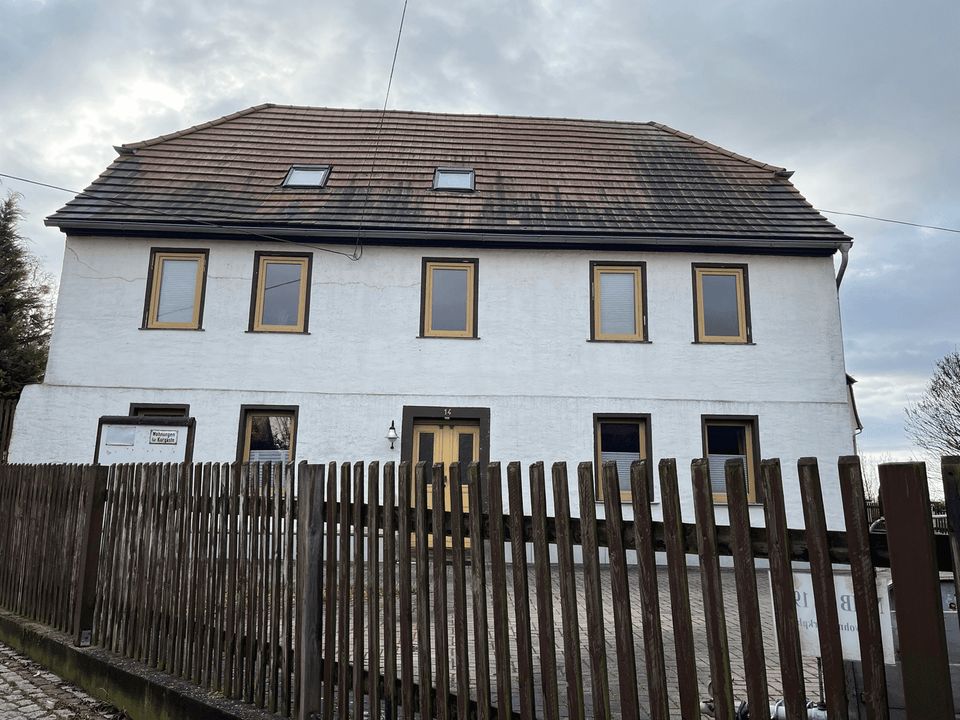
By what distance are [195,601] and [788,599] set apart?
3.72 m

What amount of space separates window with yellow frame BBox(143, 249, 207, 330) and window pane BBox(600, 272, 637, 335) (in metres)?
6.81

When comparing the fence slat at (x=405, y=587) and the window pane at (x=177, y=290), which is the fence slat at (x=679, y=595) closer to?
the fence slat at (x=405, y=587)

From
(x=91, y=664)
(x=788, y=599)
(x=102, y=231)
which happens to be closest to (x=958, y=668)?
(x=788, y=599)

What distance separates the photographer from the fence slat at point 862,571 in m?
1.96

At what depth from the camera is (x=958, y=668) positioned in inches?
109

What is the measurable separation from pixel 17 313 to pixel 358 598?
2231 centimetres

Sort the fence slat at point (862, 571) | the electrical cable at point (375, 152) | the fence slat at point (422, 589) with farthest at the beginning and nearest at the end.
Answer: the electrical cable at point (375, 152)
the fence slat at point (422, 589)
the fence slat at point (862, 571)

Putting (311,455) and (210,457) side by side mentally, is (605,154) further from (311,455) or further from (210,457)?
(210,457)

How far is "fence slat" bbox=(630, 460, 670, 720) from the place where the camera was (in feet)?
7.76

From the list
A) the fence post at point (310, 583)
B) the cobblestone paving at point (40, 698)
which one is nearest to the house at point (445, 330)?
the cobblestone paving at point (40, 698)

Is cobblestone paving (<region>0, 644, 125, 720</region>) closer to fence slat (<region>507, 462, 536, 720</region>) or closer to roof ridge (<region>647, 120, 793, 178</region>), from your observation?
fence slat (<region>507, 462, 536, 720</region>)

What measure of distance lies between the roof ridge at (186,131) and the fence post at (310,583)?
12617 mm

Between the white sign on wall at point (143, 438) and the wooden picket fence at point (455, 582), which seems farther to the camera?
the white sign on wall at point (143, 438)

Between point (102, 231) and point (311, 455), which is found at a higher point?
point (102, 231)
